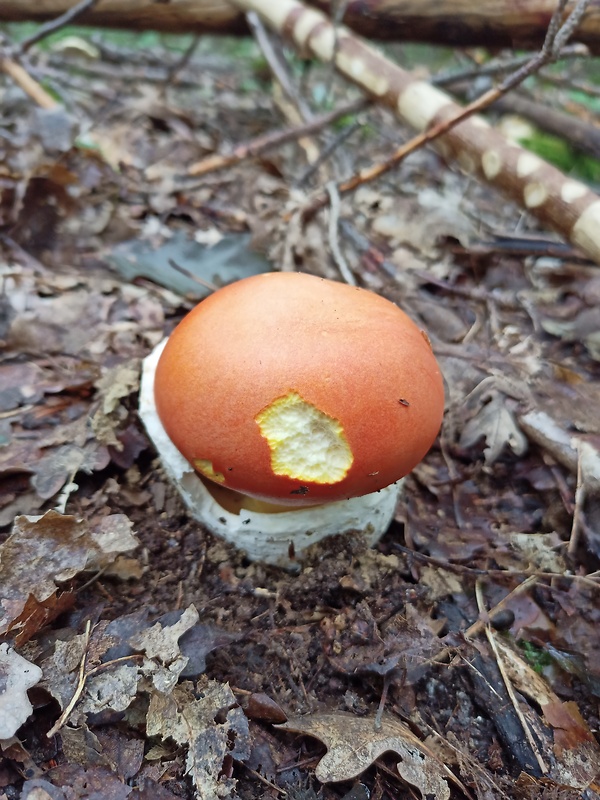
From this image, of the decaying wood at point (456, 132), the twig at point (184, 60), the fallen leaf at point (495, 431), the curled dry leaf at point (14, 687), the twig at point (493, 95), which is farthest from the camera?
the twig at point (184, 60)

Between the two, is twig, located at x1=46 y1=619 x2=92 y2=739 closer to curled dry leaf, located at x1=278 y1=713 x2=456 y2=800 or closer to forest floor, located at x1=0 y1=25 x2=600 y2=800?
forest floor, located at x1=0 y1=25 x2=600 y2=800

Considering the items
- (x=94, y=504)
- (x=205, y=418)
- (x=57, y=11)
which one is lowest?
(x=94, y=504)

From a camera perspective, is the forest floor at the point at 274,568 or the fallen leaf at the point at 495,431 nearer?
the forest floor at the point at 274,568

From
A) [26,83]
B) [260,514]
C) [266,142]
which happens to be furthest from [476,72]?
[260,514]

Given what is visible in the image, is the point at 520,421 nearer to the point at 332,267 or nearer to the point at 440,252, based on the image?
the point at 332,267

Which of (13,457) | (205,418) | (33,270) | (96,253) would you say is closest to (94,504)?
(13,457)

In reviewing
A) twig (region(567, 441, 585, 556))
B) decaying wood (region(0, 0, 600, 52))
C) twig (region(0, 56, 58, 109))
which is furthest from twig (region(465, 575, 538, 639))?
twig (region(0, 56, 58, 109))

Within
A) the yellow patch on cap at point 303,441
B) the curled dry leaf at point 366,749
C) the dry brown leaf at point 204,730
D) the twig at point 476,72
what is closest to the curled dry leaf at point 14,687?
the dry brown leaf at point 204,730

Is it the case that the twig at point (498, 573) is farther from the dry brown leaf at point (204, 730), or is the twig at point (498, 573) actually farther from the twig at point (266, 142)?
the twig at point (266, 142)
